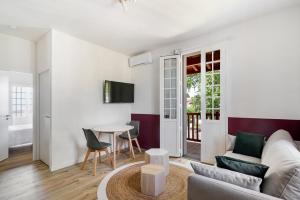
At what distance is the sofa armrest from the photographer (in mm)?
1064

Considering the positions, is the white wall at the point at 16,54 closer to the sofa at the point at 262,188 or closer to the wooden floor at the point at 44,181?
the wooden floor at the point at 44,181

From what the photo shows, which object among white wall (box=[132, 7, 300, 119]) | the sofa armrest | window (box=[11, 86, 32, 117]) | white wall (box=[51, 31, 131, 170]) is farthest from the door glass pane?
window (box=[11, 86, 32, 117])

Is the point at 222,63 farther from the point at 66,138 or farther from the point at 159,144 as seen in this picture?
the point at 66,138

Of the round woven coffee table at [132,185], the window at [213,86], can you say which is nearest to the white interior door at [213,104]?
the window at [213,86]

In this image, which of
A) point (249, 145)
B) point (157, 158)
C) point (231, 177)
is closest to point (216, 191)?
point (231, 177)

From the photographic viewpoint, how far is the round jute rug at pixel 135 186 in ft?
7.14

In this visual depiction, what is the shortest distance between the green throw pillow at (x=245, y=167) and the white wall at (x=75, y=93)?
9.76 feet

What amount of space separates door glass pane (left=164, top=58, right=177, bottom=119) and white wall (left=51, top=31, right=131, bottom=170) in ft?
4.60

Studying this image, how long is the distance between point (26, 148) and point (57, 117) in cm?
230

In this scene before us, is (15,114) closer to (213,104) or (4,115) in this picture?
(4,115)

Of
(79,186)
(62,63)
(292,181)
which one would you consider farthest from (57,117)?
(292,181)

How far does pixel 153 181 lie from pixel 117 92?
2625 mm

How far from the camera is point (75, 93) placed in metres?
3.50

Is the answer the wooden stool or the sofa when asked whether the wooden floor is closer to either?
the wooden stool
